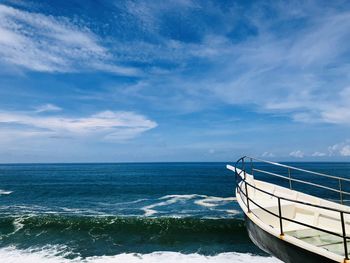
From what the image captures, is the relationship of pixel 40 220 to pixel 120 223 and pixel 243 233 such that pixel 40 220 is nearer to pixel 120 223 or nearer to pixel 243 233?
pixel 120 223

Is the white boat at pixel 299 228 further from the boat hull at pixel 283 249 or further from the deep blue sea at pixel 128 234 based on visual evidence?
the deep blue sea at pixel 128 234

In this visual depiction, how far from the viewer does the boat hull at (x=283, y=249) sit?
5.25 meters

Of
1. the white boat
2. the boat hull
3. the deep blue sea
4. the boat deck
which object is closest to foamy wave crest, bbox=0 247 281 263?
the deep blue sea

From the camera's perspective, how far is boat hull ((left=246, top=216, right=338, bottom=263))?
525cm

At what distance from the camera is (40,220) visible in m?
20.7

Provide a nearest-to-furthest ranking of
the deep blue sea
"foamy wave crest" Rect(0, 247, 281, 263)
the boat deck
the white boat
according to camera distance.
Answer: the white boat → the boat deck → "foamy wave crest" Rect(0, 247, 281, 263) → the deep blue sea

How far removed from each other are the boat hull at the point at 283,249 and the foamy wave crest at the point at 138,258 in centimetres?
660

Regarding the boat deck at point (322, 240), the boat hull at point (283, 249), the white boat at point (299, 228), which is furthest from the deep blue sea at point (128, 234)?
the boat hull at point (283, 249)

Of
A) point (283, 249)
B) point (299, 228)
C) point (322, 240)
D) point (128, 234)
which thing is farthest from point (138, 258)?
point (283, 249)

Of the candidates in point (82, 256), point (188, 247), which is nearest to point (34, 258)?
point (82, 256)

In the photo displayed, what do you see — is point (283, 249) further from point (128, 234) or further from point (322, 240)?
point (128, 234)

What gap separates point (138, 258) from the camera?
528 inches

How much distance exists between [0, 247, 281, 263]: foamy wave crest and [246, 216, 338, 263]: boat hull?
6.60 m

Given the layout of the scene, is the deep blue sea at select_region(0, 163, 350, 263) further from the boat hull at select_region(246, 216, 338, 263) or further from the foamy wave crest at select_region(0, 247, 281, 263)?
the boat hull at select_region(246, 216, 338, 263)
